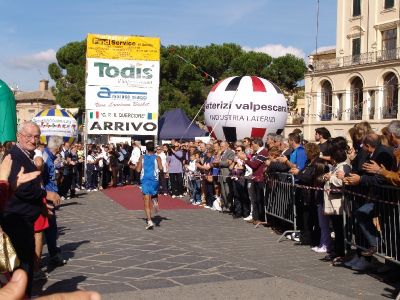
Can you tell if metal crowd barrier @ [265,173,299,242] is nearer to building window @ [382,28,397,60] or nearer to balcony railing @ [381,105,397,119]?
balcony railing @ [381,105,397,119]

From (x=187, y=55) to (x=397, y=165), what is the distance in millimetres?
44829

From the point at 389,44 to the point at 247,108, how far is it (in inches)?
1433

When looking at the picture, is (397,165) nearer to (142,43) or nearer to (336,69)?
(142,43)

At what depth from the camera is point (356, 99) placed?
49.2 meters

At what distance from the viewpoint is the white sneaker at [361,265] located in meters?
7.55

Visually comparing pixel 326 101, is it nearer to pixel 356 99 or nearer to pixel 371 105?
pixel 356 99

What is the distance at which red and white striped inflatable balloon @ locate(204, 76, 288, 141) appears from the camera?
16.7 m

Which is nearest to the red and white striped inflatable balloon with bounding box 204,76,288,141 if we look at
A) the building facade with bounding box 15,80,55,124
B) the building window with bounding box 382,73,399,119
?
the building window with bounding box 382,73,399,119

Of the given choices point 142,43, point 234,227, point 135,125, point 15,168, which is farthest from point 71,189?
point 15,168

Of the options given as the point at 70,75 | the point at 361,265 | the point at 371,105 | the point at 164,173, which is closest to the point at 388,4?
the point at 371,105

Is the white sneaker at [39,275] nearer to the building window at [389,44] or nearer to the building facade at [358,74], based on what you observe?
the building facade at [358,74]

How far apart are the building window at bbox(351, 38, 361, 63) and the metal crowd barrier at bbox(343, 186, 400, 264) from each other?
4590 centimetres

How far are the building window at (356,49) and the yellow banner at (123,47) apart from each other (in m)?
33.9

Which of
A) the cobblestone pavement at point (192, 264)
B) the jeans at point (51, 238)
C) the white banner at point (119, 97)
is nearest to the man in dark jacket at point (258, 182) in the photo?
the cobblestone pavement at point (192, 264)
